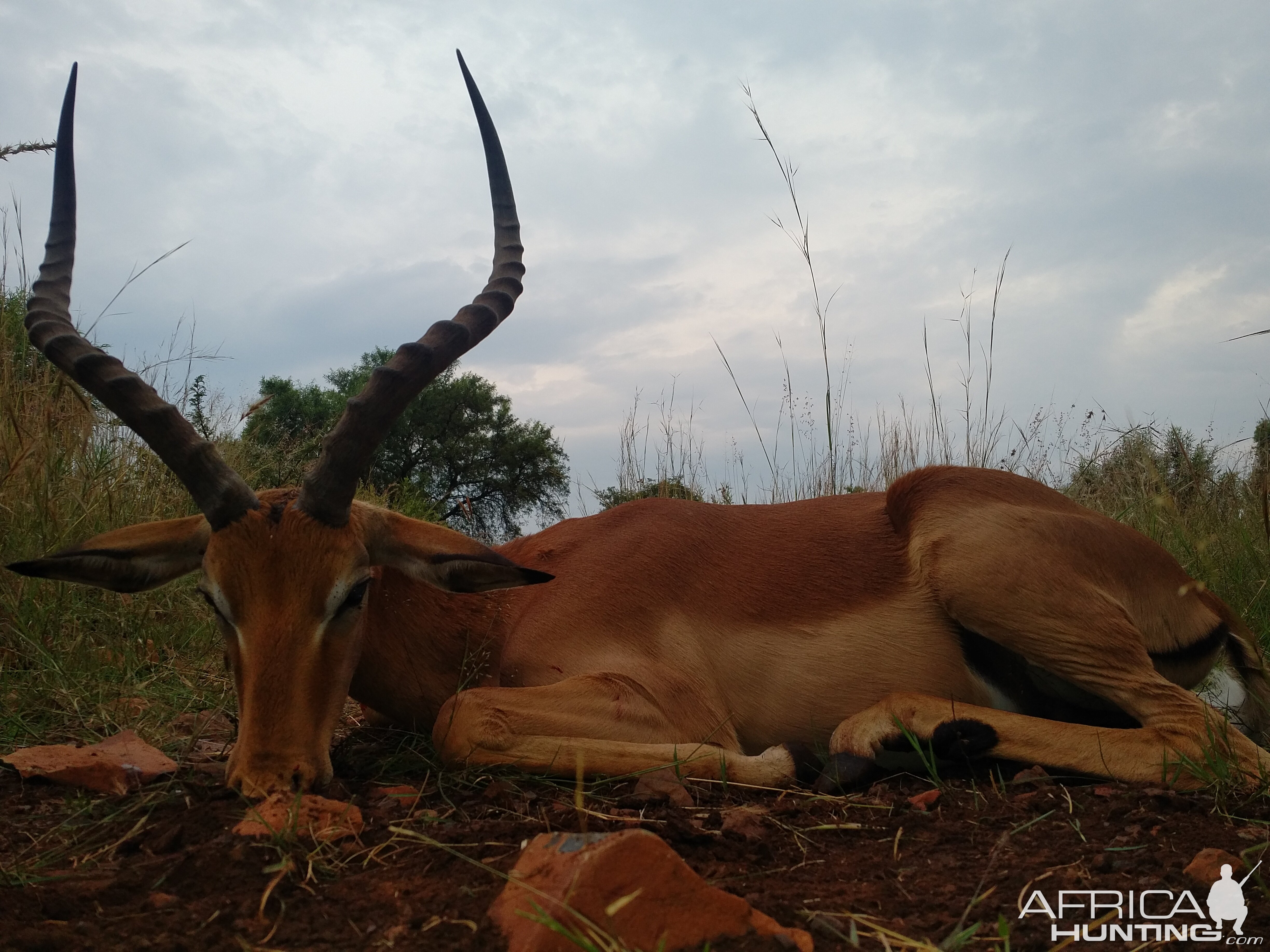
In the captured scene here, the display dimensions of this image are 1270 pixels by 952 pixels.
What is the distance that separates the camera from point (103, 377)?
11.4 ft

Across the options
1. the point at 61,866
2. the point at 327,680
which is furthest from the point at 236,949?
the point at 327,680

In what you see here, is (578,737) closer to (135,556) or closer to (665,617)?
(665,617)

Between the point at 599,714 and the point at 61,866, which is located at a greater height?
the point at 599,714

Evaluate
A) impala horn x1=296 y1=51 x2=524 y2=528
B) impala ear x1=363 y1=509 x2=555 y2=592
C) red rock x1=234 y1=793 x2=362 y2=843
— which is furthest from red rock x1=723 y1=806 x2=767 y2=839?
impala horn x1=296 y1=51 x2=524 y2=528

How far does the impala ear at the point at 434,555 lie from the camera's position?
3.45 meters

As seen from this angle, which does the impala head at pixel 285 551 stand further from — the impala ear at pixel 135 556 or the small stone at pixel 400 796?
the small stone at pixel 400 796

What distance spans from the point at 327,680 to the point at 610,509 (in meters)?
Answer: 1.77

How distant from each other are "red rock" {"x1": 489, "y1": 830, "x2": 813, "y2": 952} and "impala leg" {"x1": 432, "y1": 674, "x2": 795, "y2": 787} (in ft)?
4.03

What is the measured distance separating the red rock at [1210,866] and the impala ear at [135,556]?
9.98 ft

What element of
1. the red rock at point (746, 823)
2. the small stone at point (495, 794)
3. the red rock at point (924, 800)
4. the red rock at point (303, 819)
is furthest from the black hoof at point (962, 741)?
the red rock at point (303, 819)

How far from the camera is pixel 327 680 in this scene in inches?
121

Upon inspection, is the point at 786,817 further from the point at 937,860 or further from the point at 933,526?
the point at 933,526

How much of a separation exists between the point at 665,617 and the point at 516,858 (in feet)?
5.49

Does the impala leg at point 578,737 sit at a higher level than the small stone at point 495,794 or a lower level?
higher
